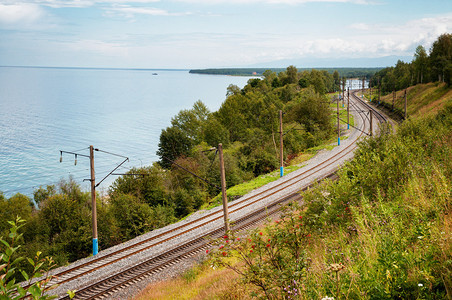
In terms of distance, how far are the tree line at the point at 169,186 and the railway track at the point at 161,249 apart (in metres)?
4.30

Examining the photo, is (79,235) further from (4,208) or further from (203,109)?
(203,109)

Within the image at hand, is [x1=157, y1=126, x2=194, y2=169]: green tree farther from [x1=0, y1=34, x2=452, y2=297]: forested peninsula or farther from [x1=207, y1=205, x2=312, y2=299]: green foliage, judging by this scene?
[x1=207, y1=205, x2=312, y2=299]: green foliage

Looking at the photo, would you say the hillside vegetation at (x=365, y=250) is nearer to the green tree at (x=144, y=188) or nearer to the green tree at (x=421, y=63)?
the green tree at (x=144, y=188)

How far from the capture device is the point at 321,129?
195ft

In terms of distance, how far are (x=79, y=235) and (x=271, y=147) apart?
30.1m

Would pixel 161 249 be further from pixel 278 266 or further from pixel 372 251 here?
pixel 372 251

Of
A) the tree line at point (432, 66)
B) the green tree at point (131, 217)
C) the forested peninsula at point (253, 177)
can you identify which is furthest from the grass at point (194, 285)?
the tree line at point (432, 66)

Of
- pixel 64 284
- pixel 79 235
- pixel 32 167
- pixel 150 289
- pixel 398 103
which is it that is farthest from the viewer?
pixel 398 103

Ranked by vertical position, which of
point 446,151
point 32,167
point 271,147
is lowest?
point 32,167

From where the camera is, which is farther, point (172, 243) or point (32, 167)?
point (32, 167)

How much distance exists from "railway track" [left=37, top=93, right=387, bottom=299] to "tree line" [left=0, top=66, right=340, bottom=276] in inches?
169

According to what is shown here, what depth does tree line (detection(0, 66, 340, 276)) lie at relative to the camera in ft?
87.8

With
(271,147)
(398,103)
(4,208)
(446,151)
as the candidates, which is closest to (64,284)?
(446,151)

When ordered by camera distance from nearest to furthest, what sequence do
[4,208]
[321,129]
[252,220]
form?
[252,220]
[4,208]
[321,129]
